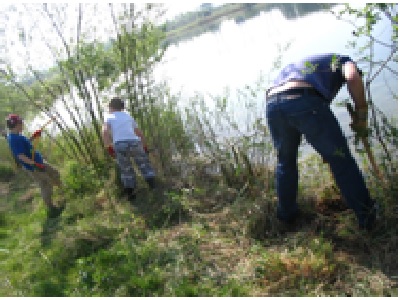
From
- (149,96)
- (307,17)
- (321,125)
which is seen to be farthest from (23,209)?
(307,17)

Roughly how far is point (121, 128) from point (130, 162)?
467 millimetres

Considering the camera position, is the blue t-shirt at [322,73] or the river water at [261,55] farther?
the river water at [261,55]

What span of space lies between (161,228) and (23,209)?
3.34 m

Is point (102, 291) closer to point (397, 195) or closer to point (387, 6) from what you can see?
point (397, 195)

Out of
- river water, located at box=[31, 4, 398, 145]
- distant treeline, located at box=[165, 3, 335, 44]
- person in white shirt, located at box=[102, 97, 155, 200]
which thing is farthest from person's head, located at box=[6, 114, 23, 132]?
distant treeline, located at box=[165, 3, 335, 44]

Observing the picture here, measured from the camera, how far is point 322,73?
100.0 inches

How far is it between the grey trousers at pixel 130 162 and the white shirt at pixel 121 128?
0.10 m

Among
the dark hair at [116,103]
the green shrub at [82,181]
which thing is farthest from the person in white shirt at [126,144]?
the green shrub at [82,181]

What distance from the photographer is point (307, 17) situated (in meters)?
16.2

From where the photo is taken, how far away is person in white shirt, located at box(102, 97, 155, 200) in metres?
4.48

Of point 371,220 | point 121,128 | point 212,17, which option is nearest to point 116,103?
point 121,128

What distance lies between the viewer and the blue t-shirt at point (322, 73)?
8.10ft

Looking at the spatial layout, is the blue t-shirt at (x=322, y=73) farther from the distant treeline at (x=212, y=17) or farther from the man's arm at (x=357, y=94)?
the distant treeline at (x=212, y=17)

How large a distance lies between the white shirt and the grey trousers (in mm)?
104
